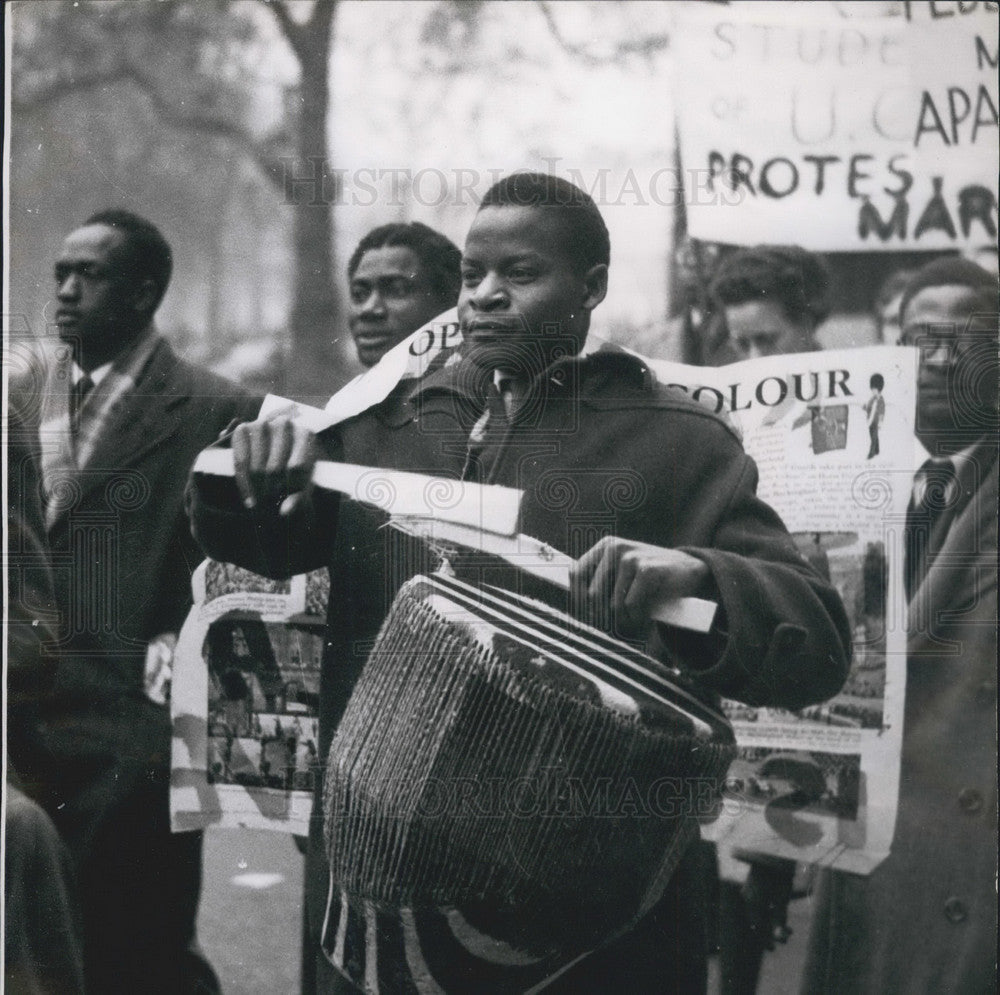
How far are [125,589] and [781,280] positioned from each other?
1.29 metres

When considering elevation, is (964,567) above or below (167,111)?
below

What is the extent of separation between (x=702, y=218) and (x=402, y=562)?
80cm

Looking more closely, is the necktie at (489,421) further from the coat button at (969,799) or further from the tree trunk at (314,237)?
the coat button at (969,799)

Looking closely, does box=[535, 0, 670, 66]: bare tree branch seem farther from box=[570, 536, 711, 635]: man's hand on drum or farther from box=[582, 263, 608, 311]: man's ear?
box=[570, 536, 711, 635]: man's hand on drum

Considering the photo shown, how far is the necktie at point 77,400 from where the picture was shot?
207 cm

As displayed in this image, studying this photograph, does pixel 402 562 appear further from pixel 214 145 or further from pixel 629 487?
pixel 214 145

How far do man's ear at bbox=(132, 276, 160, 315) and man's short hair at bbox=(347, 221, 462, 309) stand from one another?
37 centimetres

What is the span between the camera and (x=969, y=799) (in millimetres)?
1996

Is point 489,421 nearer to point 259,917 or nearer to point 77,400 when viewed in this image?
point 77,400

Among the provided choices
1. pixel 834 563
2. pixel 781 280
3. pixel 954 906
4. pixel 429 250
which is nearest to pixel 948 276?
pixel 781 280

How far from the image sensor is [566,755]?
6.13ft

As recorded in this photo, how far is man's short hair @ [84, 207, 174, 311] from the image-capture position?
2.04m

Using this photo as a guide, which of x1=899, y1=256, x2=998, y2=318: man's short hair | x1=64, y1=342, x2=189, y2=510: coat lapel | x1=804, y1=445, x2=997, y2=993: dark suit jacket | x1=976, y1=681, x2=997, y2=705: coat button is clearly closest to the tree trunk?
x1=64, y1=342, x2=189, y2=510: coat lapel

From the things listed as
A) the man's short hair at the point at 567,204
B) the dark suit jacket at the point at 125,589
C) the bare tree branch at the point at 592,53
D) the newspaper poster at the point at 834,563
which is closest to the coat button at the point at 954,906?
the newspaper poster at the point at 834,563
